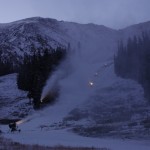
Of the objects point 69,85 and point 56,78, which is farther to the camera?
point 56,78

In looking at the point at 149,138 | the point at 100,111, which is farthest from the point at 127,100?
the point at 149,138

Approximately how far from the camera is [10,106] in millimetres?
97625

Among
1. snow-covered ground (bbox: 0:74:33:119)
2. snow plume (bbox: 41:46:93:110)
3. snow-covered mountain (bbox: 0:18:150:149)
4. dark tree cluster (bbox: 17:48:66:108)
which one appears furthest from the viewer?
dark tree cluster (bbox: 17:48:66:108)

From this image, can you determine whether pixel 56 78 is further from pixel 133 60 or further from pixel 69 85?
pixel 133 60

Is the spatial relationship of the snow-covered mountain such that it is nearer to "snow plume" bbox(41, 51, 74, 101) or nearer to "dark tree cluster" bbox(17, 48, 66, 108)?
"snow plume" bbox(41, 51, 74, 101)

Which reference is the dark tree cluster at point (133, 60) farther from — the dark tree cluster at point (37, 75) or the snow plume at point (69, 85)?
the dark tree cluster at point (37, 75)

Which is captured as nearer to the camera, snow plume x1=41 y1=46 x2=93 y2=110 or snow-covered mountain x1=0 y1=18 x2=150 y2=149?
snow-covered mountain x1=0 y1=18 x2=150 y2=149

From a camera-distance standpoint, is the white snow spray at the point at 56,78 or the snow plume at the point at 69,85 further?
the white snow spray at the point at 56,78

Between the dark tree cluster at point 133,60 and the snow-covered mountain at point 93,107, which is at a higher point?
the dark tree cluster at point 133,60

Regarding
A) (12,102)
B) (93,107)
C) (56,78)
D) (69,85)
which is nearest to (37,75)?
(12,102)

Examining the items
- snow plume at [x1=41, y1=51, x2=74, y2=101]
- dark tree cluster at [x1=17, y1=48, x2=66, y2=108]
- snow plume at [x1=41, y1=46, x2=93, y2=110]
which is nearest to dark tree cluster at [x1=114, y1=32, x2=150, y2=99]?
snow plume at [x1=41, y1=46, x2=93, y2=110]

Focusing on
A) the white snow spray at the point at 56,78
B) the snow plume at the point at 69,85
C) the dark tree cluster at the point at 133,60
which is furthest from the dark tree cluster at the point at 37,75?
the dark tree cluster at the point at 133,60

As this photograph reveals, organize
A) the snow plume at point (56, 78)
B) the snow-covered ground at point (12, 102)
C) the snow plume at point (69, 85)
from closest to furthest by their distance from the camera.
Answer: the snow-covered ground at point (12, 102) < the snow plume at point (69, 85) < the snow plume at point (56, 78)

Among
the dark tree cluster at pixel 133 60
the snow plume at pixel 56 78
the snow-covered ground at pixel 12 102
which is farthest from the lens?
the dark tree cluster at pixel 133 60
